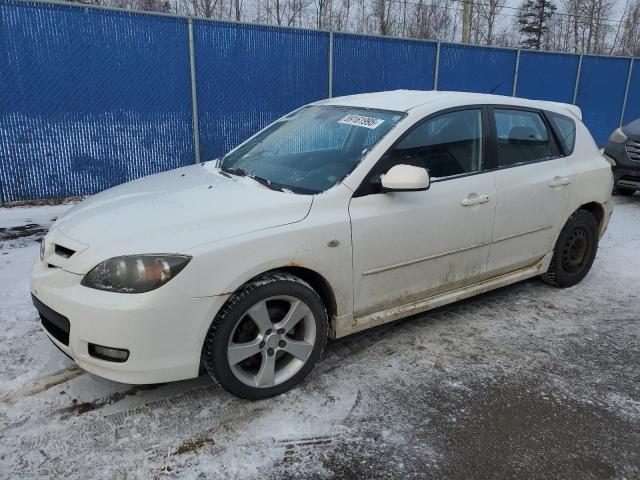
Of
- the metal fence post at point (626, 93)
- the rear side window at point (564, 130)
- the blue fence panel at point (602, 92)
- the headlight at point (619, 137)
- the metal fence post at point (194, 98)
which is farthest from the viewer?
the metal fence post at point (626, 93)

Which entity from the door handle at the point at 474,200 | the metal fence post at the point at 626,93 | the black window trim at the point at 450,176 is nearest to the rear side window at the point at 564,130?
the black window trim at the point at 450,176

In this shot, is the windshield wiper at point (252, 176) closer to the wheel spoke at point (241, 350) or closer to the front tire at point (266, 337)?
the front tire at point (266, 337)

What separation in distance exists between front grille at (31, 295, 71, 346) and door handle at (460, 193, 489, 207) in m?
2.51

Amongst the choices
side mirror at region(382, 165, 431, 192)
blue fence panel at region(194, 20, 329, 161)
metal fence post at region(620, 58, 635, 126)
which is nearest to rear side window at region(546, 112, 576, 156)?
side mirror at region(382, 165, 431, 192)

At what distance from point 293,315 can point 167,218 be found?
0.86m

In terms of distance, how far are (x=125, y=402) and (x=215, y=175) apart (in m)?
1.57

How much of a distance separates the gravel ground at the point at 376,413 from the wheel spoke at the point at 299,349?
0.21m

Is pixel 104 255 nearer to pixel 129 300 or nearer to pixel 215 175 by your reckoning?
pixel 129 300

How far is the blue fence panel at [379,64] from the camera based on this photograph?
9.47 m

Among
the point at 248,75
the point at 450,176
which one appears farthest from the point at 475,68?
the point at 450,176

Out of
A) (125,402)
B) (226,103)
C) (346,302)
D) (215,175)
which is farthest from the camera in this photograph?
(226,103)

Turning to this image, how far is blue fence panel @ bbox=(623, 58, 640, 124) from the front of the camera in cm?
1477

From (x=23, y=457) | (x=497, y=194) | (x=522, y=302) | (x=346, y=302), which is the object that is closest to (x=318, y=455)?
(x=346, y=302)

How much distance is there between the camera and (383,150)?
3.33 metres
